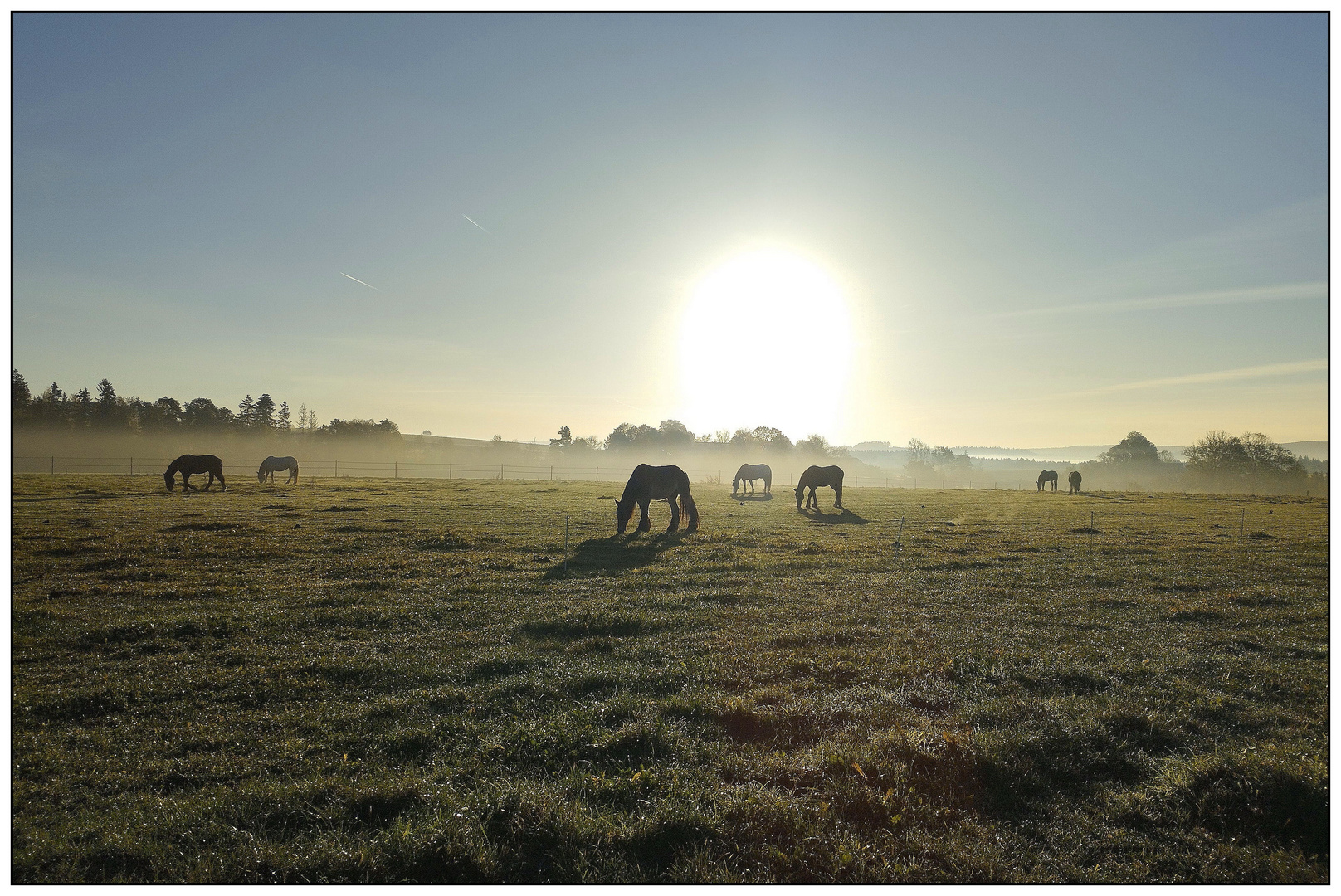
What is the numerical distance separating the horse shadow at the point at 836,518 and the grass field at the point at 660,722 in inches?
435

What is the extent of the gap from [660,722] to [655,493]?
1546 centimetres

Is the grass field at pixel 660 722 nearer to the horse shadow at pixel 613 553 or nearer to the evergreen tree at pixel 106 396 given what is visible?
the horse shadow at pixel 613 553

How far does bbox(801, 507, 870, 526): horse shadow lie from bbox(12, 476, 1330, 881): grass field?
36.3ft

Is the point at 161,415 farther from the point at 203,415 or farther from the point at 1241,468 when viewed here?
the point at 1241,468

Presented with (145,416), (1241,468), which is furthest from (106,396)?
(1241,468)

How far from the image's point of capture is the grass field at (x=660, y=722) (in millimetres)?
4332

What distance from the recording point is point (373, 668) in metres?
8.20

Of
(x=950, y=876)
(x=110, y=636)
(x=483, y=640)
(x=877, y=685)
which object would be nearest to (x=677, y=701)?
(x=877, y=685)

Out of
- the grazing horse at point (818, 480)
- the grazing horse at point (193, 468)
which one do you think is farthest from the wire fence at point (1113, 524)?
the grazing horse at point (193, 468)

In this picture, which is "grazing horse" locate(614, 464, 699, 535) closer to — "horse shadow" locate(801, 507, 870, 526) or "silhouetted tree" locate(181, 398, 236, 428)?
"horse shadow" locate(801, 507, 870, 526)

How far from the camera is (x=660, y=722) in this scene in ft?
20.8

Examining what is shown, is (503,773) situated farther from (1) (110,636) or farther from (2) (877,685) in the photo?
(1) (110,636)

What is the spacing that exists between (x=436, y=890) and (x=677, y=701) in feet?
11.4

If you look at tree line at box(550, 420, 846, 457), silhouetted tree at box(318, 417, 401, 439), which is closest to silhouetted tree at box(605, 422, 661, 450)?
tree line at box(550, 420, 846, 457)
